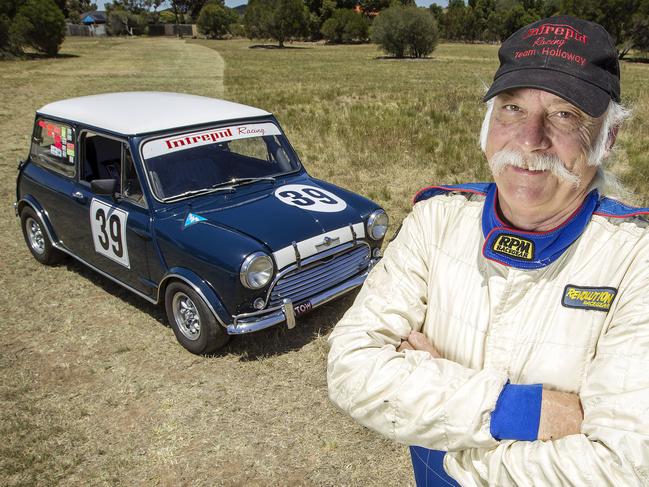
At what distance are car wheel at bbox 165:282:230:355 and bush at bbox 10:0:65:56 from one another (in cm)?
3961

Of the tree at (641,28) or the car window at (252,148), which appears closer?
the car window at (252,148)

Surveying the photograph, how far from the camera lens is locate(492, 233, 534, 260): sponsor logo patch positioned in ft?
4.54

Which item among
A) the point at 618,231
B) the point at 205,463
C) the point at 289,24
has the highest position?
the point at 289,24

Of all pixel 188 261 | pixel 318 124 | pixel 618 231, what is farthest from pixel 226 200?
pixel 318 124

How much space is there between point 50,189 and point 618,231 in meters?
5.23

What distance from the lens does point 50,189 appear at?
5172mm

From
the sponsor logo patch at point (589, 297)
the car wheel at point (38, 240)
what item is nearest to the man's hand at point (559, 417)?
the sponsor logo patch at point (589, 297)

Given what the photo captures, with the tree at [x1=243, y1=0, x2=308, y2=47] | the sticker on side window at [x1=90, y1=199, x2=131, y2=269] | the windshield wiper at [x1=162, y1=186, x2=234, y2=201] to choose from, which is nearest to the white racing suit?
the windshield wiper at [x1=162, y1=186, x2=234, y2=201]

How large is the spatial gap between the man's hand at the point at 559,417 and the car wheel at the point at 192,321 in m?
2.95

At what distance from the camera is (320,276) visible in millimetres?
4211

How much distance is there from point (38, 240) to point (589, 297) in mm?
5981

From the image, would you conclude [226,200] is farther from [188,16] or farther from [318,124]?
[188,16]

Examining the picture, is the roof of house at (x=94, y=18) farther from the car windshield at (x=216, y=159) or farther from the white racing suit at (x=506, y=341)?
the white racing suit at (x=506, y=341)

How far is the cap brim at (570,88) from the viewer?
4.37ft
